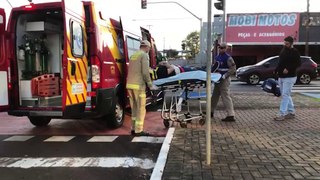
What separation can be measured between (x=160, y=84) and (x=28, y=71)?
8.82 feet

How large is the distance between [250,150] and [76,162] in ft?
8.60

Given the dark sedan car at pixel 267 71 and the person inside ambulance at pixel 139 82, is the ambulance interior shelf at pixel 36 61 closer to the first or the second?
the person inside ambulance at pixel 139 82

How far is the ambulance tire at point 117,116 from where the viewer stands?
8.94 metres

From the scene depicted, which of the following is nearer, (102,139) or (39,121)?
(102,139)

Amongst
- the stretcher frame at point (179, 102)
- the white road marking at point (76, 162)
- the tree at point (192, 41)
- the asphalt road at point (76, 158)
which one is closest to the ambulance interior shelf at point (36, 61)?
the asphalt road at point (76, 158)

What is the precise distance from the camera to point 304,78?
2414cm

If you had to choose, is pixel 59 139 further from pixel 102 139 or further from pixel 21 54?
pixel 21 54

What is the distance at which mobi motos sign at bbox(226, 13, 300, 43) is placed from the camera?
122 feet

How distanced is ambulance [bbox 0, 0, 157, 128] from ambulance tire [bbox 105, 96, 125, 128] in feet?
0.07

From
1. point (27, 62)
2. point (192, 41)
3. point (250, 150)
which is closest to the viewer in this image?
point (250, 150)

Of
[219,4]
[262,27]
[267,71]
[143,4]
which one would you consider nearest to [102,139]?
[219,4]

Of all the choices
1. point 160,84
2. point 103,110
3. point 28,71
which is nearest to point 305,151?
point 160,84

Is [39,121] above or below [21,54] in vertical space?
below

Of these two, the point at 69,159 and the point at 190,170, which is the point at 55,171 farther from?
the point at 190,170
